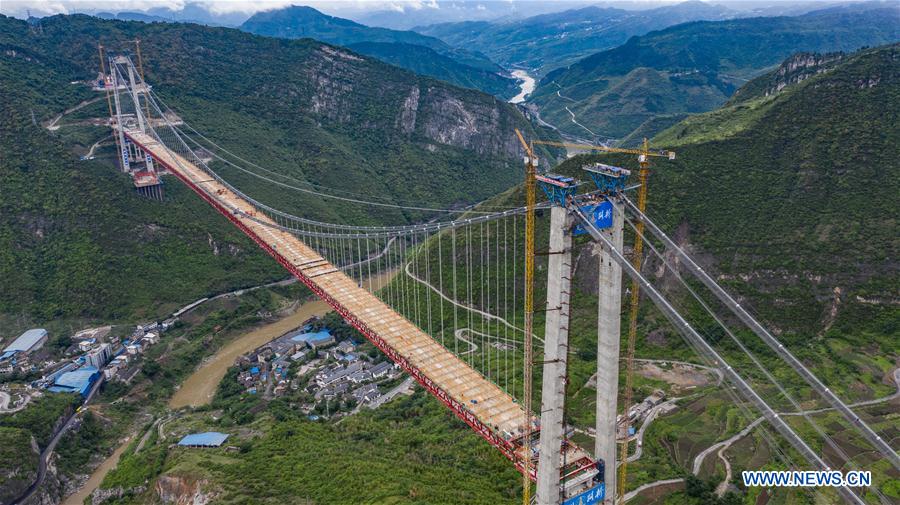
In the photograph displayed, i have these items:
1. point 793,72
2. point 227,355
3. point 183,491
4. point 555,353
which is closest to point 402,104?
point 793,72

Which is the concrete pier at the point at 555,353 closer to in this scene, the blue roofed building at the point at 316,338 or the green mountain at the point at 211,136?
the blue roofed building at the point at 316,338

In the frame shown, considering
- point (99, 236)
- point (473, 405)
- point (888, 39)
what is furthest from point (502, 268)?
point (888, 39)

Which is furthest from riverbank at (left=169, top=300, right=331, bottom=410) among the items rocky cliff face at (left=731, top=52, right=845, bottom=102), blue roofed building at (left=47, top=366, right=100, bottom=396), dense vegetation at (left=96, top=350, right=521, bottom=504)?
rocky cliff face at (left=731, top=52, right=845, bottom=102)

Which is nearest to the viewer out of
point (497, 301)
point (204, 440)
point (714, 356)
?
point (714, 356)

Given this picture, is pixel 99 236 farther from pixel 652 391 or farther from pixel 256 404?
pixel 652 391

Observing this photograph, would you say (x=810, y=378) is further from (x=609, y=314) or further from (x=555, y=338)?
(x=555, y=338)

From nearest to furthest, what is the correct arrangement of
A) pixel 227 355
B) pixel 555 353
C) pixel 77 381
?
pixel 555 353 < pixel 77 381 < pixel 227 355
